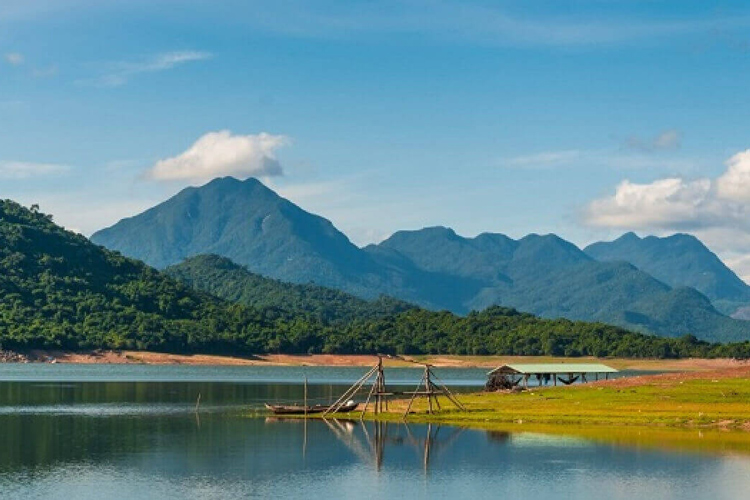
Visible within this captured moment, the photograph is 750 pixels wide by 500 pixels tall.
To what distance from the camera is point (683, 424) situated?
307 ft

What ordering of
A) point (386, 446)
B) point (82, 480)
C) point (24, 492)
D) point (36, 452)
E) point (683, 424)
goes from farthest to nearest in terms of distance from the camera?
point (683, 424), point (386, 446), point (36, 452), point (82, 480), point (24, 492)

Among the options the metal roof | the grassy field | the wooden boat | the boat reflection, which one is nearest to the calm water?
the boat reflection

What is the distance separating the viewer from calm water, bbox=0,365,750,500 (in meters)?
62.5

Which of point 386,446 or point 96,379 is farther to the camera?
point 96,379

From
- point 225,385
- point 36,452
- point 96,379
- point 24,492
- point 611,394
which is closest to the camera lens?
point 24,492

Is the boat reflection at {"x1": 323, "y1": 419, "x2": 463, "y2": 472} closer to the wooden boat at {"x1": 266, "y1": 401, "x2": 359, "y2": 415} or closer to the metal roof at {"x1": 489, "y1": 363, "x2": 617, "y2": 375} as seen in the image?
the wooden boat at {"x1": 266, "y1": 401, "x2": 359, "y2": 415}

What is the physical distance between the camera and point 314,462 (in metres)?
73.5

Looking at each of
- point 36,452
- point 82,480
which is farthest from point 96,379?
point 82,480

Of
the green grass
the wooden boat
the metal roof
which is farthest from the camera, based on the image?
the metal roof

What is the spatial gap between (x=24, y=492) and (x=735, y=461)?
43.6 m

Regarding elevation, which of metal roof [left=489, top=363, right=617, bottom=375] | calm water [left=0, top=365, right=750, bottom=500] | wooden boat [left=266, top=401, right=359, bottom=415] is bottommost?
calm water [left=0, top=365, right=750, bottom=500]

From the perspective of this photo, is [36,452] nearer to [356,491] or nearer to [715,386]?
[356,491]

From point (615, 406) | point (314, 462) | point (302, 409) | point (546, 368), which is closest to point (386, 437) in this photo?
point (314, 462)

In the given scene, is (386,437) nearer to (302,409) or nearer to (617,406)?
(302,409)
